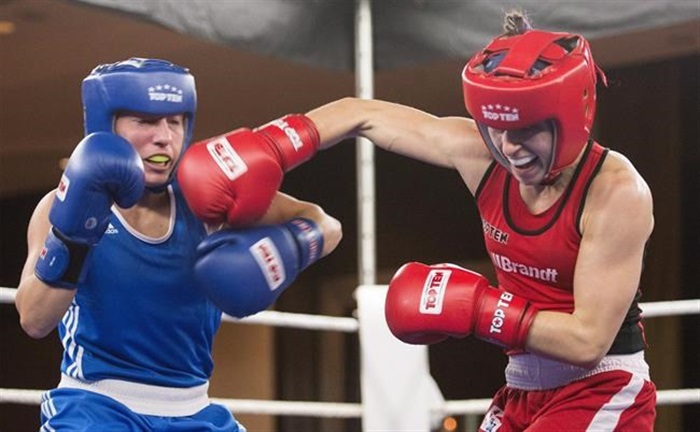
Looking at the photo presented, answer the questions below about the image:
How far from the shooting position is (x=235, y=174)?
1.73 m

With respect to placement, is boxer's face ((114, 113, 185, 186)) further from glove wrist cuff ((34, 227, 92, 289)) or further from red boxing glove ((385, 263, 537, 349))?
red boxing glove ((385, 263, 537, 349))

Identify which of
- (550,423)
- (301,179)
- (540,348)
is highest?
(540,348)

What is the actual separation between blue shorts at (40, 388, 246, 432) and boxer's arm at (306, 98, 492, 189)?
0.51 metres

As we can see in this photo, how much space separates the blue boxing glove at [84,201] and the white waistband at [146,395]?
0.20m

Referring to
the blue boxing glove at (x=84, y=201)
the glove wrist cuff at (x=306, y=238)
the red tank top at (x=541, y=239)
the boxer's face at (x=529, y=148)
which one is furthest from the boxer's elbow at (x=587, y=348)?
the blue boxing glove at (x=84, y=201)

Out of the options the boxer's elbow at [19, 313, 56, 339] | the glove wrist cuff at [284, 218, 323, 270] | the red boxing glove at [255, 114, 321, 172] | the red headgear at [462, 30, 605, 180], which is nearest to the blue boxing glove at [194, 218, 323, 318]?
the glove wrist cuff at [284, 218, 323, 270]

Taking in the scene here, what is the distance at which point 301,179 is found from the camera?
6.12 m

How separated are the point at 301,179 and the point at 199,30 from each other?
3651 millimetres

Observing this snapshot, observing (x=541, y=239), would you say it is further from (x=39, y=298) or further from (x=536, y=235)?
(x=39, y=298)

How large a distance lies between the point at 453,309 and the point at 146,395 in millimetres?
507

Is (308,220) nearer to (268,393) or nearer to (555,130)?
(555,130)

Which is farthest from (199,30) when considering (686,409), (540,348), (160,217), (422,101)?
(686,409)

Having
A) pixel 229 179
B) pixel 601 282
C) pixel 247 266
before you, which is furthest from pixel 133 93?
pixel 601 282

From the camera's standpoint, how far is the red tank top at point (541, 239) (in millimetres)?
1763
